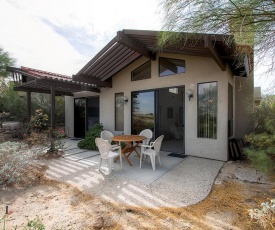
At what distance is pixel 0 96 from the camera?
11734 millimetres

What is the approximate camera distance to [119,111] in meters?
8.17

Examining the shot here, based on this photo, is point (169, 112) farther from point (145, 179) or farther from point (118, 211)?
point (118, 211)

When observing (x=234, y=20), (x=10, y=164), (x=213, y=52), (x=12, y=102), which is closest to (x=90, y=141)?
(x=10, y=164)

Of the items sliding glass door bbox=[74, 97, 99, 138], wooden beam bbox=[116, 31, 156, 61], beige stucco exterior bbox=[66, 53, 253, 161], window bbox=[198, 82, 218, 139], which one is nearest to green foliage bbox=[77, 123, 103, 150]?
beige stucco exterior bbox=[66, 53, 253, 161]

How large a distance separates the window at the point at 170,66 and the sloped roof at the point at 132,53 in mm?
458

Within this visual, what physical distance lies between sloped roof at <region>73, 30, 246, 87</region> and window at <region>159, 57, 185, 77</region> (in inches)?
18.0

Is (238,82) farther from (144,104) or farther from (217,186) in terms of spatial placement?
(217,186)

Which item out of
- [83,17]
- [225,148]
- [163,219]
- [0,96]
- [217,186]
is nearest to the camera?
[163,219]

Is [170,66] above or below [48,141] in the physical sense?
above

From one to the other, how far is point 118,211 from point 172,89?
563 centimetres

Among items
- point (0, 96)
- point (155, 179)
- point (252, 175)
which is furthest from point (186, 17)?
point (0, 96)

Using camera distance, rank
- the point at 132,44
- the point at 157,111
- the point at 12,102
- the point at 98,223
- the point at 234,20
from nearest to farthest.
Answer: the point at 98,223, the point at 234,20, the point at 132,44, the point at 157,111, the point at 12,102

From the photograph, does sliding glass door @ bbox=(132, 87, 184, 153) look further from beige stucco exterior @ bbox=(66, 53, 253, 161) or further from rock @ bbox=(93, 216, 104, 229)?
rock @ bbox=(93, 216, 104, 229)

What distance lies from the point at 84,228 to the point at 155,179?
2.03 metres
